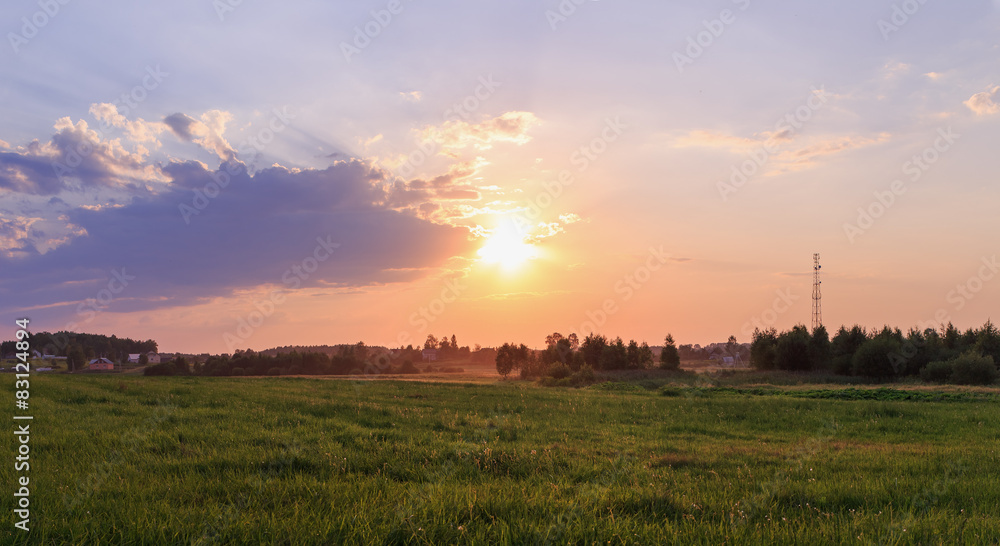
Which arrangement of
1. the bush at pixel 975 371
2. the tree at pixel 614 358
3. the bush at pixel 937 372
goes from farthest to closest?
1. the tree at pixel 614 358
2. the bush at pixel 937 372
3. the bush at pixel 975 371

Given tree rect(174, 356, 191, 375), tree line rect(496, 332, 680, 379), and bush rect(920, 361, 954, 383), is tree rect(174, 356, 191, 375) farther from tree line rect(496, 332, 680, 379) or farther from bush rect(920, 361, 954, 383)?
bush rect(920, 361, 954, 383)

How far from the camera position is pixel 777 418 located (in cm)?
1873

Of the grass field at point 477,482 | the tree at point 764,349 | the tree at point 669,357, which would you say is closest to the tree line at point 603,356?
the tree at point 669,357

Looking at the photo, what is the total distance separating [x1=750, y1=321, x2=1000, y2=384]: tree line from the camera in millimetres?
56728

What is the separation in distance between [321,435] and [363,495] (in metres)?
5.05

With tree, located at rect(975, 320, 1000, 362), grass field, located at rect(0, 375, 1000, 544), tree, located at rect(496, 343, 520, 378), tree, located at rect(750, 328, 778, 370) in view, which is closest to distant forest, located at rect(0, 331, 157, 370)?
tree, located at rect(496, 343, 520, 378)

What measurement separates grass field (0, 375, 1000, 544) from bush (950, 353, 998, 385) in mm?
53442

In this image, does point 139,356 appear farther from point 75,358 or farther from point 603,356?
point 603,356

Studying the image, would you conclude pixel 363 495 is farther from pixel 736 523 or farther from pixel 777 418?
pixel 777 418

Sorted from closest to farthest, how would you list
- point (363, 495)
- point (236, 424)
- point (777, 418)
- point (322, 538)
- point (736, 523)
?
point (322, 538) → point (736, 523) → point (363, 495) → point (236, 424) → point (777, 418)

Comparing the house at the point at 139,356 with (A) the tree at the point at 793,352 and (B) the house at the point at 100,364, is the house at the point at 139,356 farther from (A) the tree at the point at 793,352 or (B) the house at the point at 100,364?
(A) the tree at the point at 793,352

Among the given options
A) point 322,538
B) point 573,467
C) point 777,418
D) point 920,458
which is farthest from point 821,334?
point 322,538

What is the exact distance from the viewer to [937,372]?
5941 cm

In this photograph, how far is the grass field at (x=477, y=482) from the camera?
498cm
